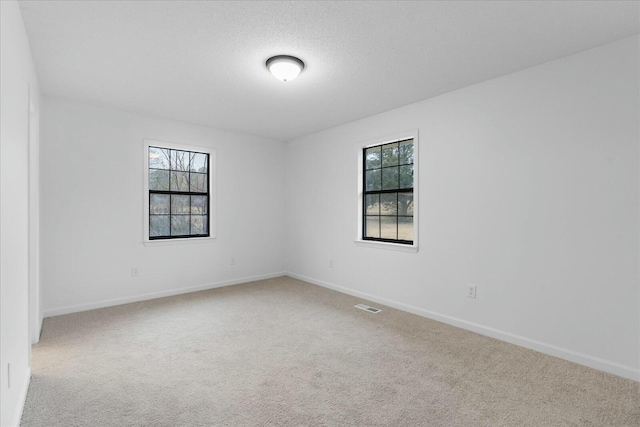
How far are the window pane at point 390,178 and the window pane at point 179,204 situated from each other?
112 inches

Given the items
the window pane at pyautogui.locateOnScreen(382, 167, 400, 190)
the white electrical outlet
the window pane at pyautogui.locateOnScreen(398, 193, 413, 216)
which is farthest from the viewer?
the window pane at pyautogui.locateOnScreen(382, 167, 400, 190)

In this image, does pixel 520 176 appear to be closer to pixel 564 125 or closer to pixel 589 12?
pixel 564 125

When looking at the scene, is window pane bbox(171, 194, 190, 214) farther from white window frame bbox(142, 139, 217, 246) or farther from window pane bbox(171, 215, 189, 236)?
white window frame bbox(142, 139, 217, 246)

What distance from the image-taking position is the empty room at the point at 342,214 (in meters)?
2.10

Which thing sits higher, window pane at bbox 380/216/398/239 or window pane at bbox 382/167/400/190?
window pane at bbox 382/167/400/190

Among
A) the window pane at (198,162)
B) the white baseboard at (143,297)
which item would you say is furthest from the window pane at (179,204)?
the white baseboard at (143,297)

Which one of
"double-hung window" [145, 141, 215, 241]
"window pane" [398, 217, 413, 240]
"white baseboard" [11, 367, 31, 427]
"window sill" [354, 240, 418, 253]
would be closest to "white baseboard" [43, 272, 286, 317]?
"double-hung window" [145, 141, 215, 241]

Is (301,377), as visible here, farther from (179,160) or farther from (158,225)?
→ (179,160)

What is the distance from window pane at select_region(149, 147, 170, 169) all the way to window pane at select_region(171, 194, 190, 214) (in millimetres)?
447

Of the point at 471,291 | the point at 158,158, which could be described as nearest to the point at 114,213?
the point at 158,158

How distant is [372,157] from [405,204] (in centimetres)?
86

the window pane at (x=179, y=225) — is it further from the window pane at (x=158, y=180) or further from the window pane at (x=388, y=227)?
the window pane at (x=388, y=227)

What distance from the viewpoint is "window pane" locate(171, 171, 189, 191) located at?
4.77 metres

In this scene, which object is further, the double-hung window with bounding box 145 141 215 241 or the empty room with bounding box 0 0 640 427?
the double-hung window with bounding box 145 141 215 241
